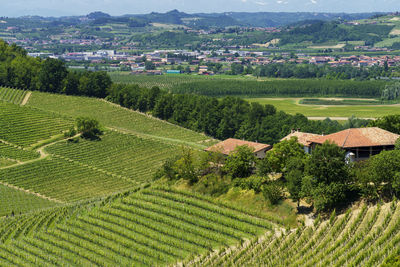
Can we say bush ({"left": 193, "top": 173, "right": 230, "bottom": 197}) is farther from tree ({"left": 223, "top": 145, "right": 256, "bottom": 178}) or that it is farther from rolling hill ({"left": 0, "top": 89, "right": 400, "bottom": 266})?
rolling hill ({"left": 0, "top": 89, "right": 400, "bottom": 266})

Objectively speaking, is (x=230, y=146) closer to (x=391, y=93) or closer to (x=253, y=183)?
(x=253, y=183)

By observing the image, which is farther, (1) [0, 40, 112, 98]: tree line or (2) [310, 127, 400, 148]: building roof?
(1) [0, 40, 112, 98]: tree line

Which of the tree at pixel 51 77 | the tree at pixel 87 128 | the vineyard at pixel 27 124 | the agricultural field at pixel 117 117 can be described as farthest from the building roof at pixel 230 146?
the tree at pixel 51 77

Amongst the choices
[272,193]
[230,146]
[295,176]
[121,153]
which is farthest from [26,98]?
[295,176]

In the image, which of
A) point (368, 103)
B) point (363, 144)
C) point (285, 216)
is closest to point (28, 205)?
point (285, 216)

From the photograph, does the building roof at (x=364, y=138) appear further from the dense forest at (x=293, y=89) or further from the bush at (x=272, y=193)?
the dense forest at (x=293, y=89)

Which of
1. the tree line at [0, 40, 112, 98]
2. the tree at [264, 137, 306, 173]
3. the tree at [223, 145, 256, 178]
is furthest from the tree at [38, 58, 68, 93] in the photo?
the tree at [264, 137, 306, 173]
